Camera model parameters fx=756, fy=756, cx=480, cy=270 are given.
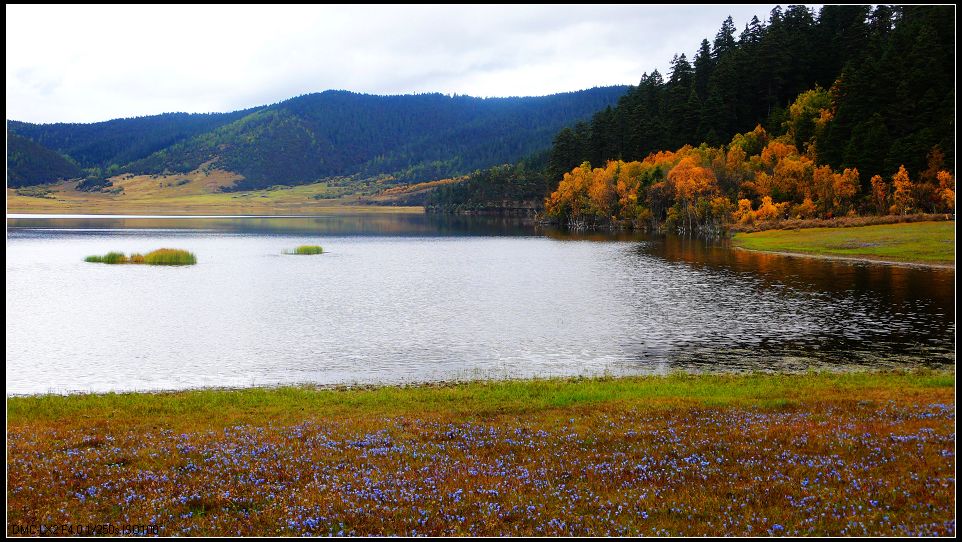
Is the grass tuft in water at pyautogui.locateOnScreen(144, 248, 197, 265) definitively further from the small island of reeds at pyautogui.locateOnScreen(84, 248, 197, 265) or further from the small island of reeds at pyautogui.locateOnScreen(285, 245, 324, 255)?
the small island of reeds at pyautogui.locateOnScreen(285, 245, 324, 255)

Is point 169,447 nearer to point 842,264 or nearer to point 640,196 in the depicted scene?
point 842,264

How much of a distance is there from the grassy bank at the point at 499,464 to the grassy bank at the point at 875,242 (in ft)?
221

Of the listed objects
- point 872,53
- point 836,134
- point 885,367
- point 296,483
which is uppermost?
point 872,53

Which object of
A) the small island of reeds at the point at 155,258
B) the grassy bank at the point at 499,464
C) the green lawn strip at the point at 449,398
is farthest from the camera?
the small island of reeds at the point at 155,258

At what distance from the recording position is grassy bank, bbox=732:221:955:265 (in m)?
81.5

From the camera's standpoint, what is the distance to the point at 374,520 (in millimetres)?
12031

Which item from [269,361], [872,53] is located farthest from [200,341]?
[872,53]

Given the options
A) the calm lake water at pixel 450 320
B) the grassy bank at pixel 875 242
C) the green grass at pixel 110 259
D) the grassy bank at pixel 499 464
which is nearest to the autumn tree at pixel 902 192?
the grassy bank at pixel 875 242

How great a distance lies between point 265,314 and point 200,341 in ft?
30.0

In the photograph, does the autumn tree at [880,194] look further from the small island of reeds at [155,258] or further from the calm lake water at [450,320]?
the small island of reeds at [155,258]

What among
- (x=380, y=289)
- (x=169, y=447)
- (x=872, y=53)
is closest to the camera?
(x=169, y=447)

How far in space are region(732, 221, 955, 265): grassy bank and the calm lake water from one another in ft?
23.3

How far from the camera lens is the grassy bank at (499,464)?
11977 millimetres

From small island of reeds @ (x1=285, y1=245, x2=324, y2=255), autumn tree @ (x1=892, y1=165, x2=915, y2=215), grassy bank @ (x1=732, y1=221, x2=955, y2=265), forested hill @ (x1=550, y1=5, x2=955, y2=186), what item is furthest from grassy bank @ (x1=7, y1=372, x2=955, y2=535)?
forested hill @ (x1=550, y1=5, x2=955, y2=186)
